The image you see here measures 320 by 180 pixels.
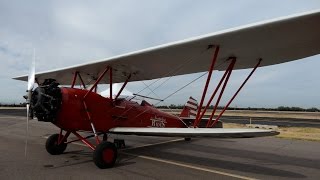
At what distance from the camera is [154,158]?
845cm

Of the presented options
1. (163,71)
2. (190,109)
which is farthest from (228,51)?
(190,109)

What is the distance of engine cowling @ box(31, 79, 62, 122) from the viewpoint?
7.26 metres

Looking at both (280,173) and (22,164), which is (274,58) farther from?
(22,164)

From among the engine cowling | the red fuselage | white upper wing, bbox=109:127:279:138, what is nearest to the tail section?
the red fuselage

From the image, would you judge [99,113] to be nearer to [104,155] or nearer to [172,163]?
[104,155]

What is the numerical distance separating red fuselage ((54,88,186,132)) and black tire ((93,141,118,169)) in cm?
115

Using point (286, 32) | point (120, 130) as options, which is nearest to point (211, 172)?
point (120, 130)

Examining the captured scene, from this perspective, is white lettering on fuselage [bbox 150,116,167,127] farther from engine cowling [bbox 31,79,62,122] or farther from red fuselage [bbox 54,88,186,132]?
engine cowling [bbox 31,79,62,122]

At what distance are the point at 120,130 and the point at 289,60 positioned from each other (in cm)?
499

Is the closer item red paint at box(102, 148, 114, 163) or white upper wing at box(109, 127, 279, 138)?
white upper wing at box(109, 127, 279, 138)

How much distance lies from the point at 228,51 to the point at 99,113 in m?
3.81

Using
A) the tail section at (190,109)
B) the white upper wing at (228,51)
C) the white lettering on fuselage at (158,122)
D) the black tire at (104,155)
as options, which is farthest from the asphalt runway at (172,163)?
the tail section at (190,109)

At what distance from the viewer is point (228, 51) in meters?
7.48

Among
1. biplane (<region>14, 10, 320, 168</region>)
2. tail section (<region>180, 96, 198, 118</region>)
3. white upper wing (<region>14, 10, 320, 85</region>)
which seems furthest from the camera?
tail section (<region>180, 96, 198, 118</region>)
